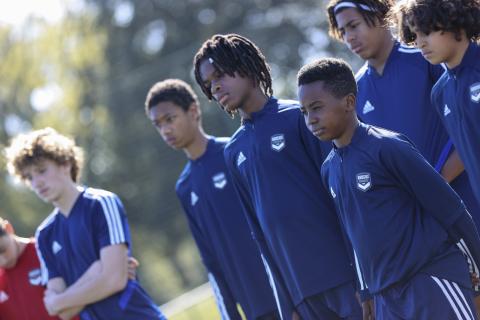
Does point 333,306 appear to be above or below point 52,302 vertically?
below

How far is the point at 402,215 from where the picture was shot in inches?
186

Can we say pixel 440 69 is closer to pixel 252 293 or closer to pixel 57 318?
pixel 252 293

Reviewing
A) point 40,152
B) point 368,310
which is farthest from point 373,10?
point 40,152

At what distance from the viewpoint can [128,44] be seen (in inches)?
1361

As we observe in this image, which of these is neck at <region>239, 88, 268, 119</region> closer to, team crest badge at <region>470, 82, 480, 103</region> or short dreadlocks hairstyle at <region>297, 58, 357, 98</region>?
short dreadlocks hairstyle at <region>297, 58, 357, 98</region>

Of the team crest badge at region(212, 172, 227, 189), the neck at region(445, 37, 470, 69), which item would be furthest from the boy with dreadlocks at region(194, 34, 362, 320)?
the team crest badge at region(212, 172, 227, 189)

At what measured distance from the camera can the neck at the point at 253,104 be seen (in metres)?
5.73

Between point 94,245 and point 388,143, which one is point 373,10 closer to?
point 388,143

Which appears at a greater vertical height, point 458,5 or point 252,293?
point 458,5

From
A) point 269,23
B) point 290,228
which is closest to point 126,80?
point 269,23

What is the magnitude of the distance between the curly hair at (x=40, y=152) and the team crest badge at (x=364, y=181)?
2942 mm

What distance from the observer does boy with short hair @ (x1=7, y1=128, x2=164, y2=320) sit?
677 cm

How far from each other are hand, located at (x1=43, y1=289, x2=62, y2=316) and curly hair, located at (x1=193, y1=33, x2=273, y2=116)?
1.91 m

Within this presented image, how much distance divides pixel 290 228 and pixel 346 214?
2.14 ft
